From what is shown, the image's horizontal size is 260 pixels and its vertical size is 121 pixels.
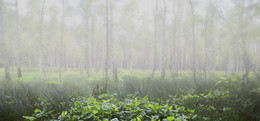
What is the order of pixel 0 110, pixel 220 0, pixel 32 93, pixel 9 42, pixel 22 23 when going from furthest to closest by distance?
1. pixel 22 23
2. pixel 9 42
3. pixel 220 0
4. pixel 32 93
5. pixel 0 110

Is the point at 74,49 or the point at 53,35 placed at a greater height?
the point at 53,35

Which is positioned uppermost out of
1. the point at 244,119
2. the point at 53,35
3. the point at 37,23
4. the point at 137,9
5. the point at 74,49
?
the point at 137,9

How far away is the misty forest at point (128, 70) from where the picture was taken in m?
2.93

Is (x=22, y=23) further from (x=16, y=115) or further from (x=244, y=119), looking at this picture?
(x=244, y=119)

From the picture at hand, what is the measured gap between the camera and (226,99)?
395 centimetres

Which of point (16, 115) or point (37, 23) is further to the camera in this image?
point (37, 23)

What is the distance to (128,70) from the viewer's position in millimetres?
21359

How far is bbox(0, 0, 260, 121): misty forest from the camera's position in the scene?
9.61 ft

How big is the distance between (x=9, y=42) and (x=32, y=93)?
14.5 metres

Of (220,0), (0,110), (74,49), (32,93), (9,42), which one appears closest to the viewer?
(0,110)

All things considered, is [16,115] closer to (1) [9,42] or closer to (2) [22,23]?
(1) [9,42]

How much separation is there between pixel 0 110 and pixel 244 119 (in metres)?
5.22


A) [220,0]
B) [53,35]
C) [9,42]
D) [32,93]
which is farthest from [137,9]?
[32,93]

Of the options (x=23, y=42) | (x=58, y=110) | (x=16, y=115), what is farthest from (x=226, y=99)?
(x=23, y=42)
